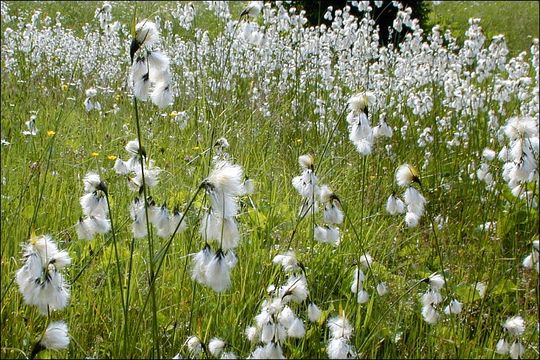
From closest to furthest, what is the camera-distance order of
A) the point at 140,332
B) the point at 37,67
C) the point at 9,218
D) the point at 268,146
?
the point at 140,332
the point at 9,218
the point at 268,146
the point at 37,67

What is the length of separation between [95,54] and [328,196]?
15.3 feet

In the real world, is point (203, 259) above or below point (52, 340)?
above

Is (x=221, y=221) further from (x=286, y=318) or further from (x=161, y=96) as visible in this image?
(x=161, y=96)

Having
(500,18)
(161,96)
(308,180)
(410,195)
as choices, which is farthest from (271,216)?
(500,18)

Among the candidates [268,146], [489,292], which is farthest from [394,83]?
[489,292]

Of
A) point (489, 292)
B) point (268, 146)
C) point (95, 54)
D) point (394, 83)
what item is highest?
point (95, 54)

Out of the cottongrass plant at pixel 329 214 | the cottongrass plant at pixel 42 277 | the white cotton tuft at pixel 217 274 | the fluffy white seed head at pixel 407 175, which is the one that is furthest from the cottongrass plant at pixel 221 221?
the fluffy white seed head at pixel 407 175

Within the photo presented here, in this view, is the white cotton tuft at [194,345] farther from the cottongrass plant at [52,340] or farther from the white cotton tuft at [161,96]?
the white cotton tuft at [161,96]

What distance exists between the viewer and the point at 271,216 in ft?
9.88

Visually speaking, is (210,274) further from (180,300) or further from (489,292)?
(489,292)

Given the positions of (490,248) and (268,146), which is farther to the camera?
(268,146)

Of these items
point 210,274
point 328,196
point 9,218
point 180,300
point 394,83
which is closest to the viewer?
point 210,274

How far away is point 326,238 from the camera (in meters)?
2.19

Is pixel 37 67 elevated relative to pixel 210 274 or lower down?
elevated
